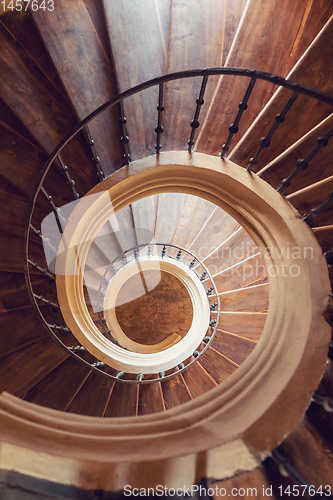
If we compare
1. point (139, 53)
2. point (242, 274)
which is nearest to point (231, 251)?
point (242, 274)

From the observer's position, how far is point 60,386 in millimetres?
3297

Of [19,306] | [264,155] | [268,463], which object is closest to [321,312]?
[268,463]

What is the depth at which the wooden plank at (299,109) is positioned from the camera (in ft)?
7.14

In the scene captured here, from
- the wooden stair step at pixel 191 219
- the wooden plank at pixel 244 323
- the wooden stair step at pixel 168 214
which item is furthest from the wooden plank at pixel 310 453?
the wooden stair step at pixel 168 214

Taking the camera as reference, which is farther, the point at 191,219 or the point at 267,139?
the point at 191,219

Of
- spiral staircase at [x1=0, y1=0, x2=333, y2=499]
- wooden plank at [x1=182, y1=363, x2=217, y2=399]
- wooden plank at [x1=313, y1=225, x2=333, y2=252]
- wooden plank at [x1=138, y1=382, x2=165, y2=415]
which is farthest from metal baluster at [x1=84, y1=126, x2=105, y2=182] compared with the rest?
wooden plank at [x1=182, y1=363, x2=217, y2=399]

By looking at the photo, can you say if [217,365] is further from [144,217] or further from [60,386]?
[144,217]

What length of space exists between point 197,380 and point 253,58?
4.36 m

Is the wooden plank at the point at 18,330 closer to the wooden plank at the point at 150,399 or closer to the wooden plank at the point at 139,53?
the wooden plank at the point at 150,399

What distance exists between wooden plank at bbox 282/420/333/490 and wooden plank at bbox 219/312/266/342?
226 centimetres

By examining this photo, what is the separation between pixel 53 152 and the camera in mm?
2336

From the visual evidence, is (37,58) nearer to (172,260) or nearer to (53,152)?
(53,152)

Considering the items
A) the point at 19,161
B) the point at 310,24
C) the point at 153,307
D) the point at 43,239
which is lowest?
the point at 153,307

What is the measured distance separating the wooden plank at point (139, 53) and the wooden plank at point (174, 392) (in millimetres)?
3611
